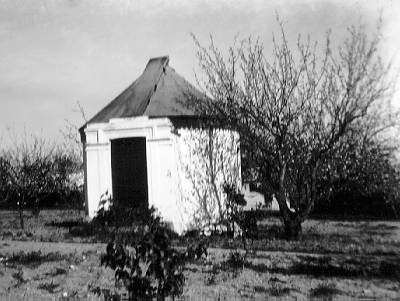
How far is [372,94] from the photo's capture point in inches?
402

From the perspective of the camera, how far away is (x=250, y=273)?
689 centimetres

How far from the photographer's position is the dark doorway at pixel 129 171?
13.0 m

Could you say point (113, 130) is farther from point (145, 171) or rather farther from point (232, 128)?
point (232, 128)

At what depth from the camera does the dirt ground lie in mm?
5867

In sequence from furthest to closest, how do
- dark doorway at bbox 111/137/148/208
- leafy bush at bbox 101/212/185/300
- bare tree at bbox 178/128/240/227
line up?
1. dark doorway at bbox 111/137/148/208
2. bare tree at bbox 178/128/240/227
3. leafy bush at bbox 101/212/185/300

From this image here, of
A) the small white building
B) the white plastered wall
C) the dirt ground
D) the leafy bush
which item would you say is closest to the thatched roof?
the small white building

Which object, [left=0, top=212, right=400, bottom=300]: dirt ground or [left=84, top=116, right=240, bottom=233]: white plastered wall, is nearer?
[left=0, top=212, right=400, bottom=300]: dirt ground

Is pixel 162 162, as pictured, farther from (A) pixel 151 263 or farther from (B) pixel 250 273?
(A) pixel 151 263

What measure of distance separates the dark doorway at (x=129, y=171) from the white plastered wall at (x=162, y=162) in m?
0.51

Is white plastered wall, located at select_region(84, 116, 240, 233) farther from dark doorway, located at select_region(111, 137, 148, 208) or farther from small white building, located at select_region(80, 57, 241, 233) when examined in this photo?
dark doorway, located at select_region(111, 137, 148, 208)

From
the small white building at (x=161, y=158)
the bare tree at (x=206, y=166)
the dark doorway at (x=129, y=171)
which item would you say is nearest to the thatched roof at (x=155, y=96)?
the small white building at (x=161, y=158)

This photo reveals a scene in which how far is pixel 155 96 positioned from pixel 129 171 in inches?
101

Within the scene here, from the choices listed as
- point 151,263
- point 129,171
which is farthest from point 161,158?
point 151,263

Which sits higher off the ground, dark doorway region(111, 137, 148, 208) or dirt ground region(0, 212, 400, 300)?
dark doorway region(111, 137, 148, 208)
